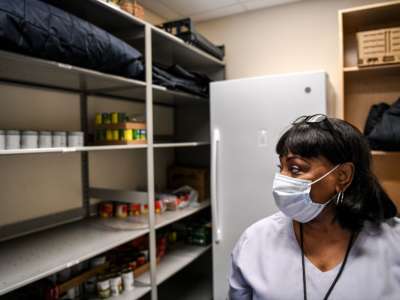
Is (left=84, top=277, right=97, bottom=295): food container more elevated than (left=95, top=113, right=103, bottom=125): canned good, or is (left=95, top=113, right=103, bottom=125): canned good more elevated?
(left=95, top=113, right=103, bottom=125): canned good

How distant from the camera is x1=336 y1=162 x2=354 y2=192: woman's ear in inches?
40.3

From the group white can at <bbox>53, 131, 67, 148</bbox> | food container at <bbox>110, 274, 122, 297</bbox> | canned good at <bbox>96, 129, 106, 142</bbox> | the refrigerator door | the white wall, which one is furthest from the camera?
the white wall

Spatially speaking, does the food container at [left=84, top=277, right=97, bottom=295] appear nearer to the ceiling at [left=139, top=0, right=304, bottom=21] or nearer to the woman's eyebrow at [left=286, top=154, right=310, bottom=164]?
the woman's eyebrow at [left=286, top=154, right=310, bottom=164]

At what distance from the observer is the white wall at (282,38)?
241cm

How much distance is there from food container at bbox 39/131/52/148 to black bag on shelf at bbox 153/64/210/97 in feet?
2.77

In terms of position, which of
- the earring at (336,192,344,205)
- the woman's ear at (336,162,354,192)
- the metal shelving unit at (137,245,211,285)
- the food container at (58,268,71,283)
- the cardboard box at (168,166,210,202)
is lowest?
the metal shelving unit at (137,245,211,285)

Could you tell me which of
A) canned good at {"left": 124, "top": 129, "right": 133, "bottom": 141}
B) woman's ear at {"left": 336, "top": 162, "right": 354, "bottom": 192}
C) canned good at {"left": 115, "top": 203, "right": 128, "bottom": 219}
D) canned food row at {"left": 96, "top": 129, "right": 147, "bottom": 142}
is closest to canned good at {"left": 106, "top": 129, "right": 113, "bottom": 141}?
canned food row at {"left": 96, "top": 129, "right": 147, "bottom": 142}

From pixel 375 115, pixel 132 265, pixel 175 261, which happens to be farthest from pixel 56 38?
pixel 375 115

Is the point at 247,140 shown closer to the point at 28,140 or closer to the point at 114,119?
the point at 114,119

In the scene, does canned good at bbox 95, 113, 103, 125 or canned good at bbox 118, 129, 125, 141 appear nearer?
canned good at bbox 118, 129, 125, 141

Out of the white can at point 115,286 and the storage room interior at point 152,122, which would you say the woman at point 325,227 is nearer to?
the storage room interior at point 152,122

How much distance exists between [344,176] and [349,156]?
72mm

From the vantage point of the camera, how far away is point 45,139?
1.36 metres

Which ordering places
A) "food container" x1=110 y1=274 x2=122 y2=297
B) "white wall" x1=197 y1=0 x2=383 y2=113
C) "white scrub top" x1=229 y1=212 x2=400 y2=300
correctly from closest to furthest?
"white scrub top" x1=229 y1=212 x2=400 y2=300, "food container" x1=110 y1=274 x2=122 y2=297, "white wall" x1=197 y1=0 x2=383 y2=113
